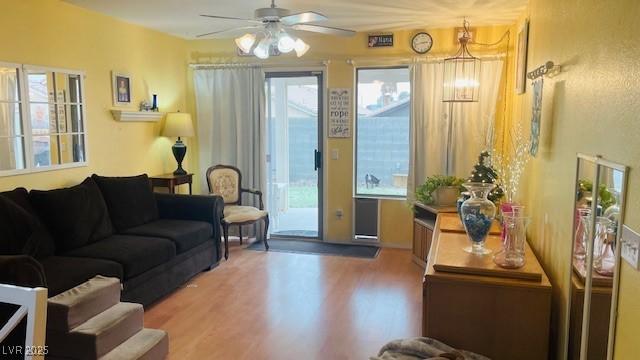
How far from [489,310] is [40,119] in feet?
12.1

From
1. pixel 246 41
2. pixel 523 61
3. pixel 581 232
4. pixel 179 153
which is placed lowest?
pixel 581 232

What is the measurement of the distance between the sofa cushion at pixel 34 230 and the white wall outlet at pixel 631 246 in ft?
11.1

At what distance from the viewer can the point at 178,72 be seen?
5652 mm

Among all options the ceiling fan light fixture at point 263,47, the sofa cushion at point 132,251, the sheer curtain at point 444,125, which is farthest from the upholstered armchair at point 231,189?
the ceiling fan light fixture at point 263,47

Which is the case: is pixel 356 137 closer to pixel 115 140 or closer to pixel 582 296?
pixel 115 140

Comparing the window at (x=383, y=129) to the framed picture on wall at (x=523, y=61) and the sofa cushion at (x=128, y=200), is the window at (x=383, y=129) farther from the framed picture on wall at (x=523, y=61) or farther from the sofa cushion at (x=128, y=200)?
the sofa cushion at (x=128, y=200)

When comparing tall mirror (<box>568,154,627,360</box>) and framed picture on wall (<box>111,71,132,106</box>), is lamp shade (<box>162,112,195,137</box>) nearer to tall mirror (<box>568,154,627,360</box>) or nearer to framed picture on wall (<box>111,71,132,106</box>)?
framed picture on wall (<box>111,71,132,106</box>)

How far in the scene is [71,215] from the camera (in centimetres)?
351

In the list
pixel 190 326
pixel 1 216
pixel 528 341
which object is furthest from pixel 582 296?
pixel 1 216

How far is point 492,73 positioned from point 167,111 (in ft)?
12.1

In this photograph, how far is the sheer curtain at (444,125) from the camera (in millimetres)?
4844

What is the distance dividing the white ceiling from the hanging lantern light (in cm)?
30

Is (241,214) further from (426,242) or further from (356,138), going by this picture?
(426,242)

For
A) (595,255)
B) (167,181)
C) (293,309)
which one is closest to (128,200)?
(167,181)
